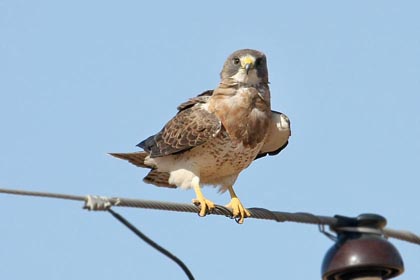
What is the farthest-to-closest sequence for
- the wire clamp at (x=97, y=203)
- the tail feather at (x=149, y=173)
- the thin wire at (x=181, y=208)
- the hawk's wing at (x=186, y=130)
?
the tail feather at (x=149, y=173) < the hawk's wing at (x=186, y=130) < the wire clamp at (x=97, y=203) < the thin wire at (x=181, y=208)

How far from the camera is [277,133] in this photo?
9.93m

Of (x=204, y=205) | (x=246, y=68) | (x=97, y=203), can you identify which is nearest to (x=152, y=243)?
(x=97, y=203)

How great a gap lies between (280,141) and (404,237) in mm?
3798

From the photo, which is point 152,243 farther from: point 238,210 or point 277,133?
point 277,133

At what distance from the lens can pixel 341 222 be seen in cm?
593

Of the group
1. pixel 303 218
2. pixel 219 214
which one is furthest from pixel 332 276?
pixel 219 214

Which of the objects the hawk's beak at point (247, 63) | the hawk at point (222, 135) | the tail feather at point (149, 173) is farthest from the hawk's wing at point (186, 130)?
the hawk's beak at point (247, 63)

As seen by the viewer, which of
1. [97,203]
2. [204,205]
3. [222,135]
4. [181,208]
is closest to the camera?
[97,203]

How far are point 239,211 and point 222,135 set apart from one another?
85 centimetres

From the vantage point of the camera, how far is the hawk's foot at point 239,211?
8.75 meters

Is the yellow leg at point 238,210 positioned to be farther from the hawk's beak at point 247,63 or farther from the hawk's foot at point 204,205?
the hawk's beak at point 247,63

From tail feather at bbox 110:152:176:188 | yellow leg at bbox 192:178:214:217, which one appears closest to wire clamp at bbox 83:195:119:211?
yellow leg at bbox 192:178:214:217

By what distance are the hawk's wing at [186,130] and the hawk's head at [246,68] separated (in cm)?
34

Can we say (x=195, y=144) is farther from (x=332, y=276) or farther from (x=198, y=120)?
(x=332, y=276)
